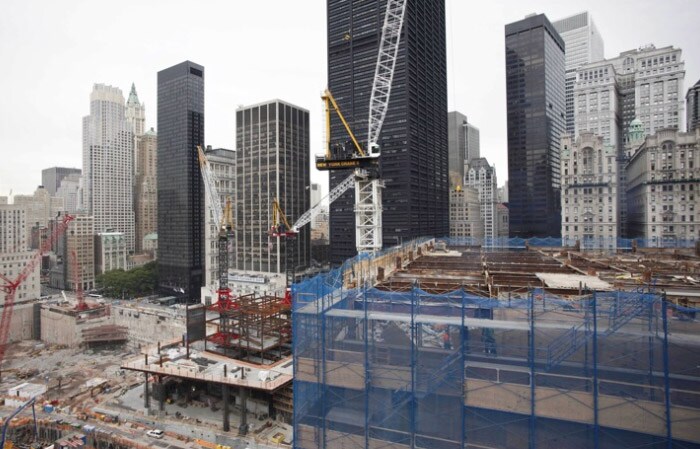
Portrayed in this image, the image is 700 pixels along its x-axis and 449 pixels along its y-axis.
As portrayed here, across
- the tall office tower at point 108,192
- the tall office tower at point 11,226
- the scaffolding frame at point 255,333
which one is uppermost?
the tall office tower at point 108,192

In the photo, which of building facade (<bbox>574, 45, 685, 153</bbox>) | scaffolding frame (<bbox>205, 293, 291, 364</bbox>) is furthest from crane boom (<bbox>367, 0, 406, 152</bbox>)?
building facade (<bbox>574, 45, 685, 153</bbox>)

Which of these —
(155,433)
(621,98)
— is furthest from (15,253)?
(621,98)

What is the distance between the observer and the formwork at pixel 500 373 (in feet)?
50.8

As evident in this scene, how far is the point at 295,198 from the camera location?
121250 millimetres

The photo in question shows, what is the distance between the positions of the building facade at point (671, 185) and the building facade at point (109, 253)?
16966cm

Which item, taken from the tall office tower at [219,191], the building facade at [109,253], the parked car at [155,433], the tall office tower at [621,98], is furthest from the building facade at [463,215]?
the parked car at [155,433]

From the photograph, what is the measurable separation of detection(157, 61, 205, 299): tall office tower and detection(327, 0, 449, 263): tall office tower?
172 ft

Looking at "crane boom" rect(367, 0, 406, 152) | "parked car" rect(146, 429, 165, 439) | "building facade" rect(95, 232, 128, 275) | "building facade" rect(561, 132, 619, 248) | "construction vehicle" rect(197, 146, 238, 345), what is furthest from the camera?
"building facade" rect(95, 232, 128, 275)

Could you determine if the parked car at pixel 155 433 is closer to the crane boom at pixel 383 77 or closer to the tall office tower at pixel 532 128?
the crane boom at pixel 383 77

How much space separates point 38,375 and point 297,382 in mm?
75677

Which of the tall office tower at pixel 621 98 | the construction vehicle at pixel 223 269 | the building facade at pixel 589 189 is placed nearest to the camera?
the construction vehicle at pixel 223 269

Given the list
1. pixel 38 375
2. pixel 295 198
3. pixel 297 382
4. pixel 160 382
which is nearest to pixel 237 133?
pixel 295 198

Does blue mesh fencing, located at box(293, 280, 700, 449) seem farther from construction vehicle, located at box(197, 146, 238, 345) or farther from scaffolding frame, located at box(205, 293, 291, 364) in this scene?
construction vehicle, located at box(197, 146, 238, 345)

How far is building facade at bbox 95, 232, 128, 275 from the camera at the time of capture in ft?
491
